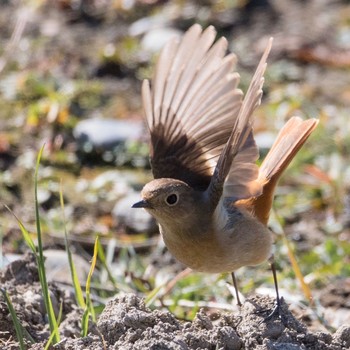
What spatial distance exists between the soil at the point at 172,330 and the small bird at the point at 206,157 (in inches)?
12.2

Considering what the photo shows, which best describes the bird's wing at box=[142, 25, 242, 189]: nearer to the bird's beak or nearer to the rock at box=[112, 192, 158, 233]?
the bird's beak

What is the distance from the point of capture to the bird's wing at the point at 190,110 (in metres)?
4.23

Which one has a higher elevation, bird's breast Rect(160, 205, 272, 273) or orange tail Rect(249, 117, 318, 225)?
orange tail Rect(249, 117, 318, 225)

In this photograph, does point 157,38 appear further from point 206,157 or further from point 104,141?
point 206,157

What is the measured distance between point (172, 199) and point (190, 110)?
20.5 inches

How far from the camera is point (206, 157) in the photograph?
427cm

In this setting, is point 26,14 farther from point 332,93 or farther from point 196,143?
point 196,143

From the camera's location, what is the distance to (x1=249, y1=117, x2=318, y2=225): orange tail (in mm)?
4305

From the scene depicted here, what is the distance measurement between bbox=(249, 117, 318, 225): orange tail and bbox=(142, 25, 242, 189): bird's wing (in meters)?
0.26

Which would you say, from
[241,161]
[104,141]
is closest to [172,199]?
[241,161]

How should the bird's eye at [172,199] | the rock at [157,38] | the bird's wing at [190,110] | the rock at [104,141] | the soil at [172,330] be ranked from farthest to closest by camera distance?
the rock at [157,38] → the rock at [104,141] → the bird's wing at [190,110] → the bird's eye at [172,199] → the soil at [172,330]

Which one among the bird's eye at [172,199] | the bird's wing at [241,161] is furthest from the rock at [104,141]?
the bird's eye at [172,199]

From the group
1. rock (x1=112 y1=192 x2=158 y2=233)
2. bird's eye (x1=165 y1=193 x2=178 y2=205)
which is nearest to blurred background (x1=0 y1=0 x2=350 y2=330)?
rock (x1=112 y1=192 x2=158 y2=233)

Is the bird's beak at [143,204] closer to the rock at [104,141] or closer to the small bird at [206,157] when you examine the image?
the small bird at [206,157]
